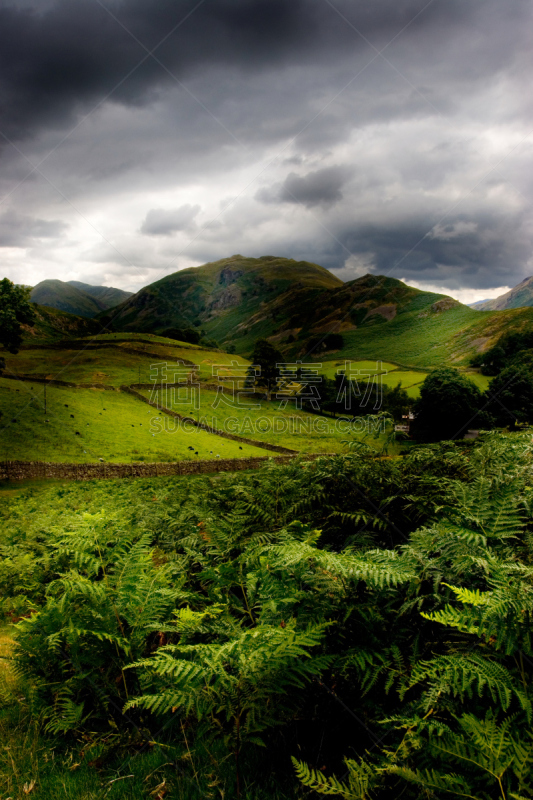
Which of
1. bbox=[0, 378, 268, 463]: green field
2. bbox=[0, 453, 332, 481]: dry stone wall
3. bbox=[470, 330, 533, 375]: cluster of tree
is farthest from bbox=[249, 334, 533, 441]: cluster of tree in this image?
bbox=[0, 453, 332, 481]: dry stone wall

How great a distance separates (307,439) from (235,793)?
173 feet

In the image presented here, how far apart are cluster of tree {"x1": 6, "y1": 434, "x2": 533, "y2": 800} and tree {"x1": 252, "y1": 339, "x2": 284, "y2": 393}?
73.9m

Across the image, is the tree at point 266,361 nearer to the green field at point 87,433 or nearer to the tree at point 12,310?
the green field at point 87,433

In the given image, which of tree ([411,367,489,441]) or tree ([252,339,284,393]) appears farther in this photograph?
tree ([252,339,284,393])

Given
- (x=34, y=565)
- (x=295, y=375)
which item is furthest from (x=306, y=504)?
(x=295, y=375)

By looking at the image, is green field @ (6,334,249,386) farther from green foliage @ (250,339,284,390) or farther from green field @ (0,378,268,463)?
green field @ (0,378,268,463)

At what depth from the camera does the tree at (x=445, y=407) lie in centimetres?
5931

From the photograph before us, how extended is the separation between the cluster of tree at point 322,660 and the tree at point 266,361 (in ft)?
242

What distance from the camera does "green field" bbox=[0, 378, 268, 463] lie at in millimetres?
35938

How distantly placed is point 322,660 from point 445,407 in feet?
212

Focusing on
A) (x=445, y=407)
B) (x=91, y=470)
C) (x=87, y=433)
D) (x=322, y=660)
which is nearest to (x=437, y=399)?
(x=445, y=407)

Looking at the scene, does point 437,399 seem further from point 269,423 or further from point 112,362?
point 112,362

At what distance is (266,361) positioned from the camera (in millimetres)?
77125

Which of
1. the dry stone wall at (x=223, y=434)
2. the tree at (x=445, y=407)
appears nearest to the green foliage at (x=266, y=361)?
the dry stone wall at (x=223, y=434)
